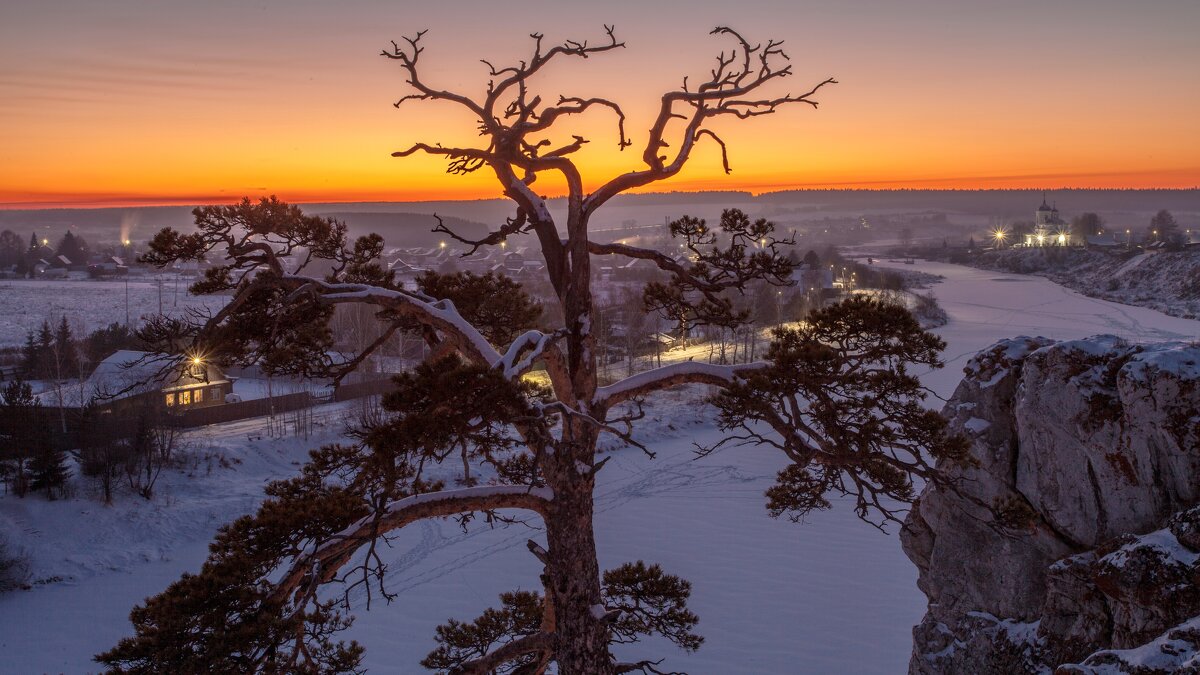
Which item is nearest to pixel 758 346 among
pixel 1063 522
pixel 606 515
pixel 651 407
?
pixel 651 407

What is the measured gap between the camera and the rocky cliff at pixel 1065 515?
21.2ft

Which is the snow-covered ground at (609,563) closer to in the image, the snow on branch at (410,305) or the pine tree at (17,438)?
the pine tree at (17,438)

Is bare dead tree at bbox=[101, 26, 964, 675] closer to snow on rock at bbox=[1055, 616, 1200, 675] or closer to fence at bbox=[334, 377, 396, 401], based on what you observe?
snow on rock at bbox=[1055, 616, 1200, 675]

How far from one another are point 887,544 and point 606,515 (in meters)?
7.69

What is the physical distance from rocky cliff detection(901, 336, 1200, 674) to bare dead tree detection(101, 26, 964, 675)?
2.30 m

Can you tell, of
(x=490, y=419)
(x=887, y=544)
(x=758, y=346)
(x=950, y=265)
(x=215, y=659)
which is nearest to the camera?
(x=215, y=659)

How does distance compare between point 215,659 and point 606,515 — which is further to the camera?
point 606,515

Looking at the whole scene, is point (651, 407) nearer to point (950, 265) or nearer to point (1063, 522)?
point (1063, 522)

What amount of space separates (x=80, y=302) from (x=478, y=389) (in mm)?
73155

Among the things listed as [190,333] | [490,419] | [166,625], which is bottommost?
[166,625]

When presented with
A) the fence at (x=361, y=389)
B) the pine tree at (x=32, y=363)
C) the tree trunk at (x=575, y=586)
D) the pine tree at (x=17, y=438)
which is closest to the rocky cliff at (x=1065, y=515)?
the tree trunk at (x=575, y=586)

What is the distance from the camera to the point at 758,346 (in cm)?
4806

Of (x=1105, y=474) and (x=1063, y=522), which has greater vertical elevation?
(x=1105, y=474)

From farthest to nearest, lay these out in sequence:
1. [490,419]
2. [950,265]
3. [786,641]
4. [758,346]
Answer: [950,265] → [758,346] → [786,641] → [490,419]
